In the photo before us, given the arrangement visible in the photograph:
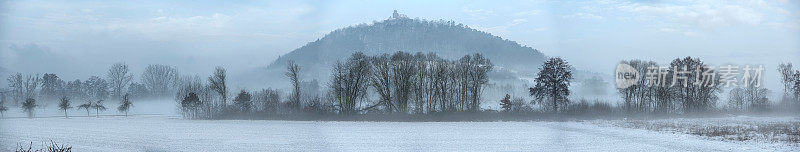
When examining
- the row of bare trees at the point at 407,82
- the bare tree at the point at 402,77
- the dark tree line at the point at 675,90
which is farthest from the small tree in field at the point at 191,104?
the dark tree line at the point at 675,90

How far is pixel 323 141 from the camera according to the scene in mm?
30906

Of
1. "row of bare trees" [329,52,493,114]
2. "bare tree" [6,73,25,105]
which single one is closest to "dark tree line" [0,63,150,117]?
"bare tree" [6,73,25,105]

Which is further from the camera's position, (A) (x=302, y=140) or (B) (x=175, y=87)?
(B) (x=175, y=87)

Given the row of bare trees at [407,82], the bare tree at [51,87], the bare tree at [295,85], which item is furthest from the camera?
the bare tree at [51,87]

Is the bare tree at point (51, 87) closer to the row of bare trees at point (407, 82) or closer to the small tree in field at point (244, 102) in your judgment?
the small tree in field at point (244, 102)

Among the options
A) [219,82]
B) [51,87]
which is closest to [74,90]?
[51,87]

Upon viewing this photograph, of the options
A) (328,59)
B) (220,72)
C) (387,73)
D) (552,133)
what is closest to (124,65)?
(220,72)

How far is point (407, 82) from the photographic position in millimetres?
63906

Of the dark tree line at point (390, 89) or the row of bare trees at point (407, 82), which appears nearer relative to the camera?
the dark tree line at point (390, 89)

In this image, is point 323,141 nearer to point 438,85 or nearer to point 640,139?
point 640,139

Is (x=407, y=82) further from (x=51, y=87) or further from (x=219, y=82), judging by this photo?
(x=51, y=87)

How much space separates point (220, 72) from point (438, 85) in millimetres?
28969

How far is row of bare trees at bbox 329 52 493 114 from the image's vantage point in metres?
63.2

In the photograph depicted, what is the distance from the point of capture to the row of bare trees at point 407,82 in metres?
63.2
